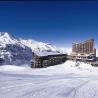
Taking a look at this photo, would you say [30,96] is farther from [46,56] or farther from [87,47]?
[87,47]

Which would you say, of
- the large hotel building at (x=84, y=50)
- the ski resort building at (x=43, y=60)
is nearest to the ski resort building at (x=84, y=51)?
the large hotel building at (x=84, y=50)

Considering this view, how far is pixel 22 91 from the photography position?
14.7 m

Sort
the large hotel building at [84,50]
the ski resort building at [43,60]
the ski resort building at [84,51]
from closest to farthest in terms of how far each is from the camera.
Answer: the ski resort building at [43,60] → the ski resort building at [84,51] → the large hotel building at [84,50]

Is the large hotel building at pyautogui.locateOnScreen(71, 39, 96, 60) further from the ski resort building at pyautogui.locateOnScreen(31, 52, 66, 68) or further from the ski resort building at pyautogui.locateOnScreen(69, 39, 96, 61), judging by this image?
the ski resort building at pyautogui.locateOnScreen(31, 52, 66, 68)

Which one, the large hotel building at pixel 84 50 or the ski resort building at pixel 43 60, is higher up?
the large hotel building at pixel 84 50

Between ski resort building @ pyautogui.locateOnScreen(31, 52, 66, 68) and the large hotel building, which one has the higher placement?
the large hotel building

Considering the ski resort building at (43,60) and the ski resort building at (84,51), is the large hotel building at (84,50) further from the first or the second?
the ski resort building at (43,60)

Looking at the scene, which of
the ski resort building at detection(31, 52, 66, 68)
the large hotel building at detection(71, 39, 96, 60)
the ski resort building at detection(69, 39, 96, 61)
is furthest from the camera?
the large hotel building at detection(71, 39, 96, 60)

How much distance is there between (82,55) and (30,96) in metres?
24.7

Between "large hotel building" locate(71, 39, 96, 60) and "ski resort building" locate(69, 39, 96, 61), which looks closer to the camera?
"ski resort building" locate(69, 39, 96, 61)

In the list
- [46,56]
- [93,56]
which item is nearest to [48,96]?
[46,56]

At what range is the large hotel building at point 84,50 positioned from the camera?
36.7 metres

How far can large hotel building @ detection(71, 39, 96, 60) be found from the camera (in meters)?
36.7

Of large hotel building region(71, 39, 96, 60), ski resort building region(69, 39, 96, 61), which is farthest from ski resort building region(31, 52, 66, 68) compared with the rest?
large hotel building region(71, 39, 96, 60)
